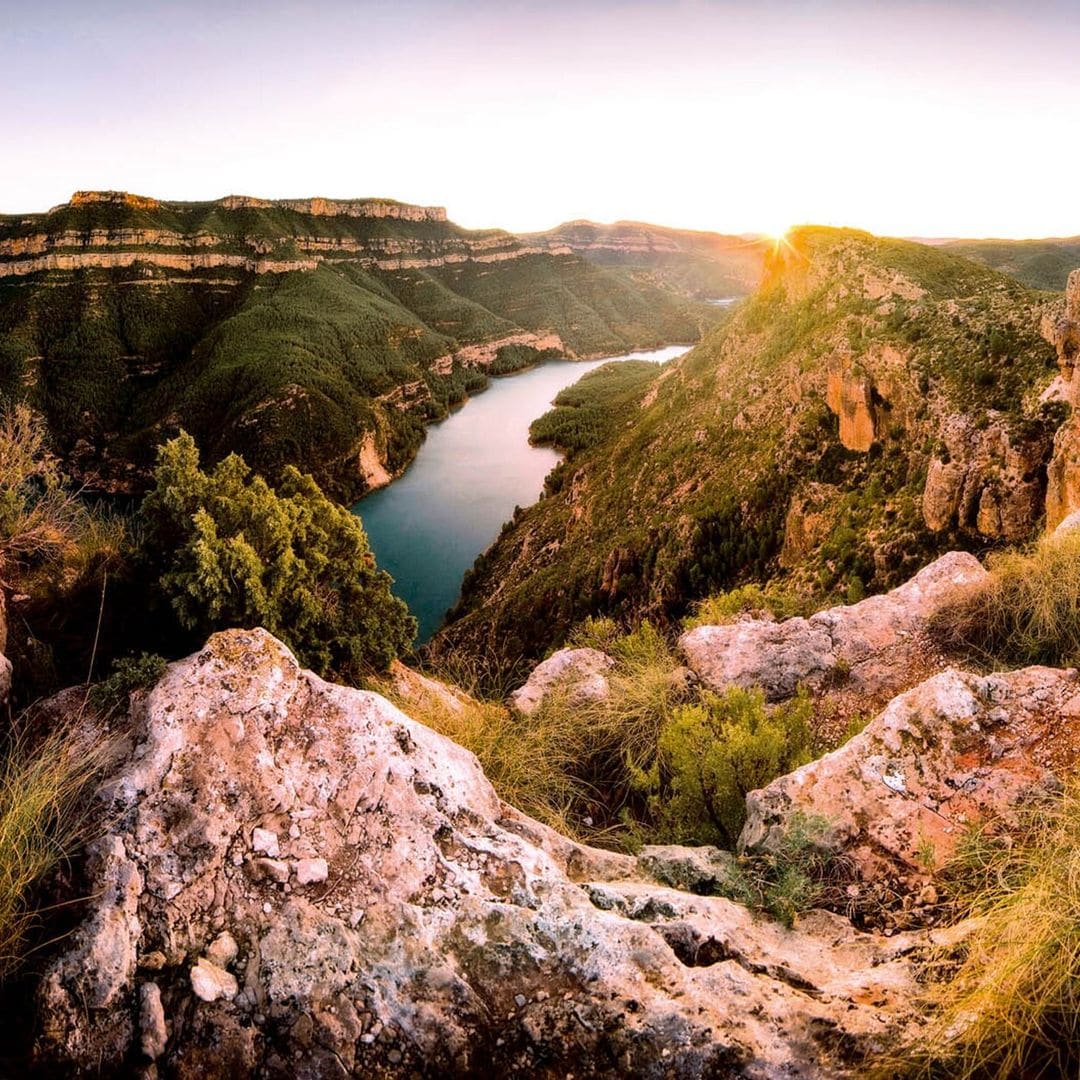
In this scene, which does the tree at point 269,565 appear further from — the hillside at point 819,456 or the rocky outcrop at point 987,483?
the rocky outcrop at point 987,483

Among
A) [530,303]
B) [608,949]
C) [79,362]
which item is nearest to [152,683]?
[608,949]

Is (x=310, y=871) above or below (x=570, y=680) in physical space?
above

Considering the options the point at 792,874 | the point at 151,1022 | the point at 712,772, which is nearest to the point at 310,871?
the point at 151,1022

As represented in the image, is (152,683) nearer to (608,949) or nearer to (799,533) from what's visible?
(608,949)

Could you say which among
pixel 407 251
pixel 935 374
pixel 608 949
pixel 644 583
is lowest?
pixel 644 583

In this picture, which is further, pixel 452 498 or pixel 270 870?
pixel 452 498

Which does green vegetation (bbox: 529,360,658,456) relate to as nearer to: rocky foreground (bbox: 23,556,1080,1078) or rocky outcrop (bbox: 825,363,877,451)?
rocky outcrop (bbox: 825,363,877,451)

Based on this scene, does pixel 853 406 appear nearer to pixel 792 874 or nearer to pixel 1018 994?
pixel 792 874
